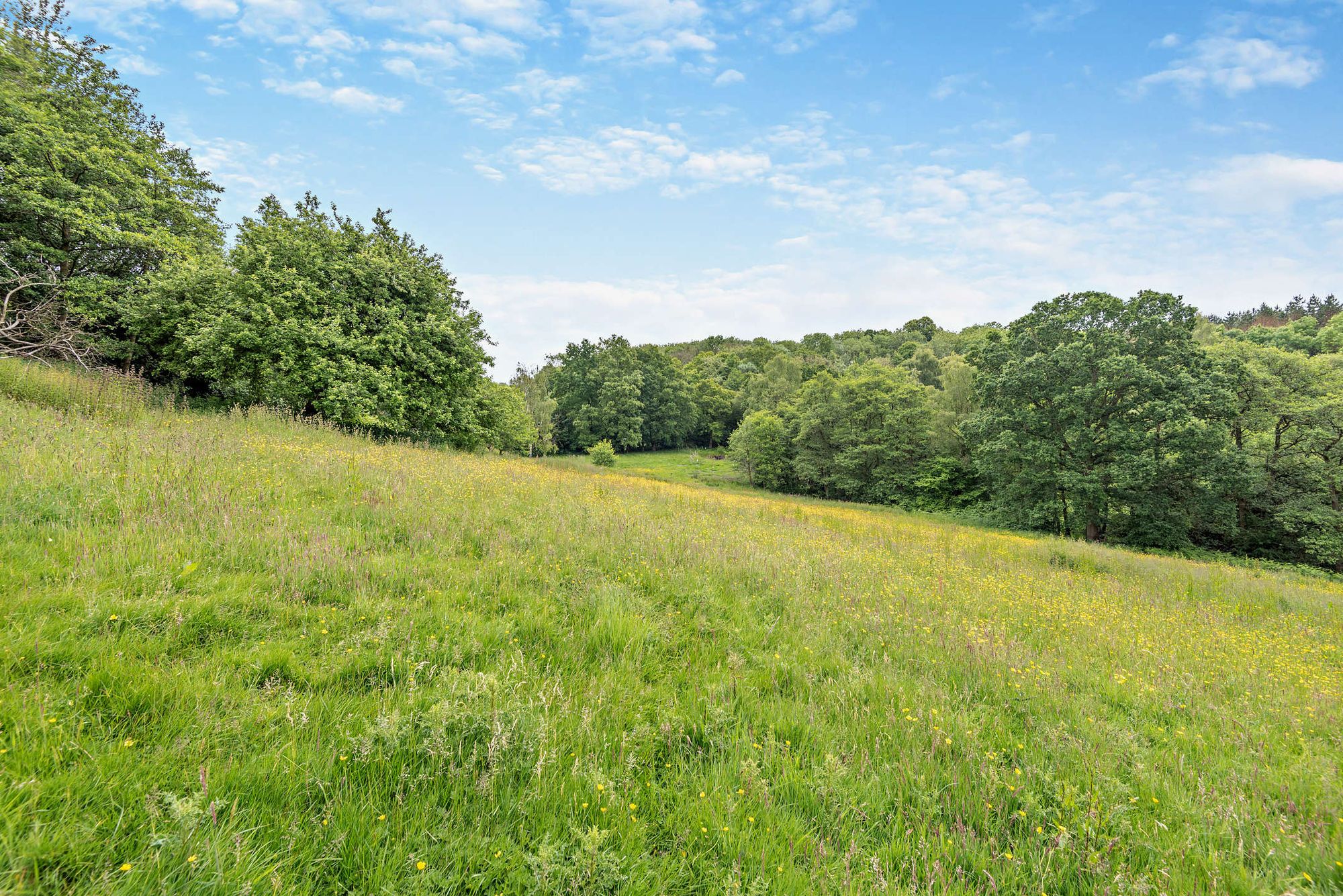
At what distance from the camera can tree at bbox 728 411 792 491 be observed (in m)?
49.1

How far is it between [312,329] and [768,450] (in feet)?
136

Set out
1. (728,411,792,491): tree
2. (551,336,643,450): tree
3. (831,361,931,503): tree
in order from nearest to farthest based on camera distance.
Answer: (831,361,931,503): tree
(728,411,792,491): tree
(551,336,643,450): tree

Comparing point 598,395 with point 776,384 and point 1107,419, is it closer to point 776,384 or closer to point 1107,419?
point 776,384

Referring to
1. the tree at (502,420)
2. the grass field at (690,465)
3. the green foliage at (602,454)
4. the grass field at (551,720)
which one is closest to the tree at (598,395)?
the grass field at (690,465)

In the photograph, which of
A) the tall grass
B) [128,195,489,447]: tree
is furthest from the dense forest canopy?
the tall grass

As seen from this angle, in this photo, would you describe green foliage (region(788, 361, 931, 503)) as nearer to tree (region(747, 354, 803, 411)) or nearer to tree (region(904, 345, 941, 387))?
tree (region(747, 354, 803, 411))

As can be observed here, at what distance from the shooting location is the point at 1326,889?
2.46 meters

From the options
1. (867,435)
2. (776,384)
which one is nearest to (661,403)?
(776,384)

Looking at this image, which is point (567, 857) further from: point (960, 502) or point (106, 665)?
point (960, 502)

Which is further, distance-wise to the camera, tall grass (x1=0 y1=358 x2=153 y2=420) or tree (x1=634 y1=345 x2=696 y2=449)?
tree (x1=634 y1=345 x2=696 y2=449)

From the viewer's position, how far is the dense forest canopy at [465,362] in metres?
14.4

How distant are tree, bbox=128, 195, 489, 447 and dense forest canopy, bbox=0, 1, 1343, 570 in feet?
0.27

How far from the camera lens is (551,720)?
9.68 feet

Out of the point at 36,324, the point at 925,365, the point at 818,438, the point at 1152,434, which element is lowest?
the point at 818,438
